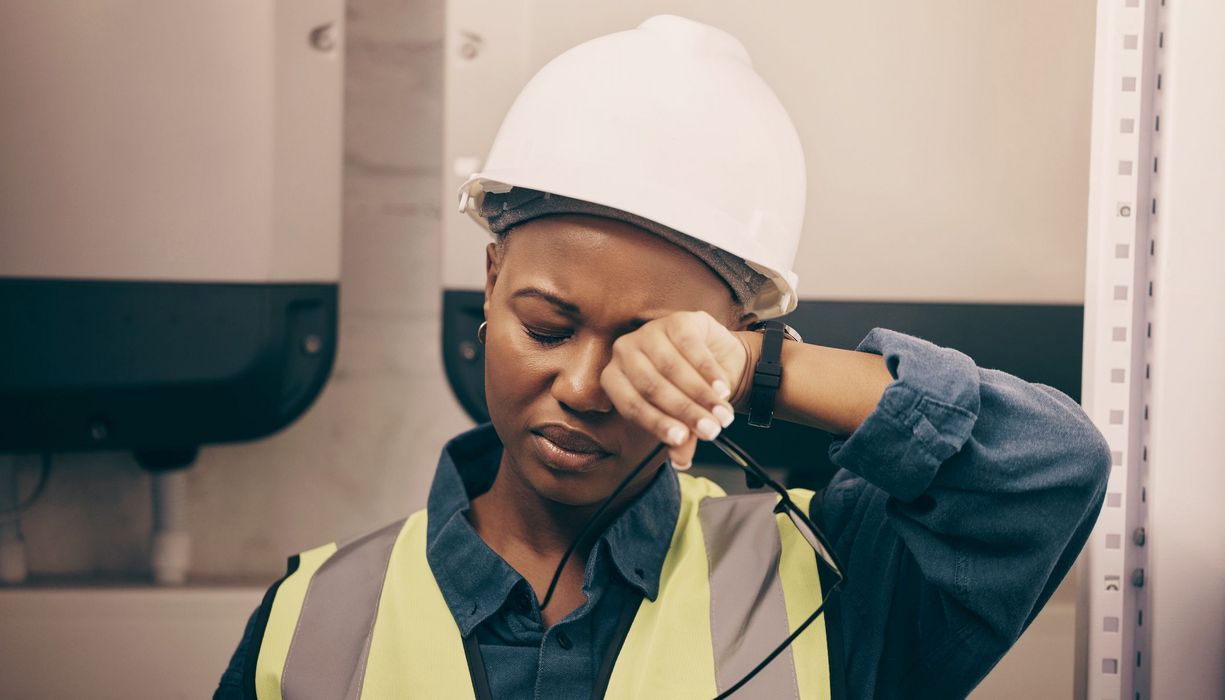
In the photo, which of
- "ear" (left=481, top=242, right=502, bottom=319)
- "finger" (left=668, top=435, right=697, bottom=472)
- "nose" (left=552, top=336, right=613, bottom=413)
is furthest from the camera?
"ear" (left=481, top=242, right=502, bottom=319)

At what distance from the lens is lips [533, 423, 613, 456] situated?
2.47 ft

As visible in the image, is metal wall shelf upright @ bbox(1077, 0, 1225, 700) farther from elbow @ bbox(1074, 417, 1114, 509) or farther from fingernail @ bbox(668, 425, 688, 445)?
fingernail @ bbox(668, 425, 688, 445)

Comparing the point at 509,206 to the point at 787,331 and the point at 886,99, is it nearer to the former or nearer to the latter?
the point at 787,331

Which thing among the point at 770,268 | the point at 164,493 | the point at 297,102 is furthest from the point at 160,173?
the point at 770,268

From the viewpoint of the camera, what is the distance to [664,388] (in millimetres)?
632

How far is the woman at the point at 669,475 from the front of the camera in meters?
0.68

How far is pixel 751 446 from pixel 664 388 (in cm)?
47

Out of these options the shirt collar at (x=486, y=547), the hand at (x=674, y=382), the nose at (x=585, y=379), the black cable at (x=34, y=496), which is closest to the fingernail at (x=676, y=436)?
the hand at (x=674, y=382)

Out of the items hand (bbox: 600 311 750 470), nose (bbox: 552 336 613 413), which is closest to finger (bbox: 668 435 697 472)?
hand (bbox: 600 311 750 470)

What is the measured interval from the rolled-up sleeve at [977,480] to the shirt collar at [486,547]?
0.72 feet

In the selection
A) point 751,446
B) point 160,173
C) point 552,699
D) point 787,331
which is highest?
point 160,173

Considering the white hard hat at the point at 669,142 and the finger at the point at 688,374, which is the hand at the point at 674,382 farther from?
the white hard hat at the point at 669,142

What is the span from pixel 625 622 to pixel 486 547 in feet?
0.44

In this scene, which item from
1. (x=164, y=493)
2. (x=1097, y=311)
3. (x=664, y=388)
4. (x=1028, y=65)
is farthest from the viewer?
(x=164, y=493)
